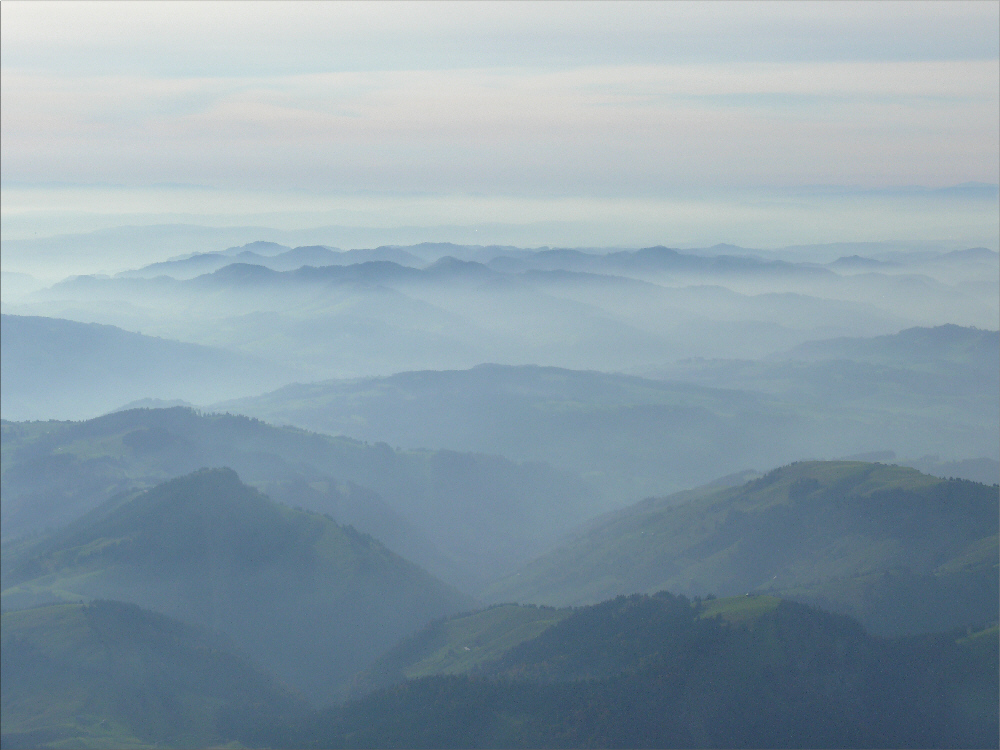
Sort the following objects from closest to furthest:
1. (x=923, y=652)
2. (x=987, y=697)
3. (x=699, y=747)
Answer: (x=699, y=747) → (x=987, y=697) → (x=923, y=652)

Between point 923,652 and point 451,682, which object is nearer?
point 923,652

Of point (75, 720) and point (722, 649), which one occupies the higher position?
point (722, 649)

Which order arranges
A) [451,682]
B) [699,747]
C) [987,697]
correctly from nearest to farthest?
[699,747] → [987,697] → [451,682]

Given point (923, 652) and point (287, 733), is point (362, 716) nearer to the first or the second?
point (287, 733)

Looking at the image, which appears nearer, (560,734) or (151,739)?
(560,734)

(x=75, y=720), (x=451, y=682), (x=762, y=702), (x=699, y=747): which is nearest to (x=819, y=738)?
(x=762, y=702)

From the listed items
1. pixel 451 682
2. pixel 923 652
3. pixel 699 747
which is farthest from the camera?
pixel 451 682

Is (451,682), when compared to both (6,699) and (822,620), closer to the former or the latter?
(822,620)

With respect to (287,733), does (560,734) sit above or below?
above

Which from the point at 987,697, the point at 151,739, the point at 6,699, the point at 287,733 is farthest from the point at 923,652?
the point at 6,699
